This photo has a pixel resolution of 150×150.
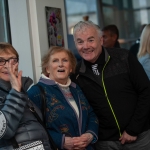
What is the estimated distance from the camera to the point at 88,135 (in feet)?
8.63

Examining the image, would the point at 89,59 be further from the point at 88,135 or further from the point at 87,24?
the point at 88,135

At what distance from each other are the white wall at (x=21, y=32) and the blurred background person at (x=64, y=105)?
0.77 metres

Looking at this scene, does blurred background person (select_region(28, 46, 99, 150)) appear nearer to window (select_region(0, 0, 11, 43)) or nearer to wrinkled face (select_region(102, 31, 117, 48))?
window (select_region(0, 0, 11, 43))

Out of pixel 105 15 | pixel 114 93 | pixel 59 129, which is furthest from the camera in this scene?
pixel 105 15

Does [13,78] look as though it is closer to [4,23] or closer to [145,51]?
[4,23]

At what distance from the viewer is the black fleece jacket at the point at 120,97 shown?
282 cm

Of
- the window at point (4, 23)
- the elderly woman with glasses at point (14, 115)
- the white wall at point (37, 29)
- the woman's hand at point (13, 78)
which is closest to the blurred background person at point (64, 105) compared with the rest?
the elderly woman with glasses at point (14, 115)

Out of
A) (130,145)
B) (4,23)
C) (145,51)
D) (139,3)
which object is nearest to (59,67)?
(130,145)

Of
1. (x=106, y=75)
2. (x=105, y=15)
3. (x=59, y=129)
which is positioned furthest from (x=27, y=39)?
(x=105, y=15)

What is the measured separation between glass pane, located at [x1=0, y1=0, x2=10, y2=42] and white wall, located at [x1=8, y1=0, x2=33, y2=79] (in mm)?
105

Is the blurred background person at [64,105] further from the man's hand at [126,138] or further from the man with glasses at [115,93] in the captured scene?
the man's hand at [126,138]

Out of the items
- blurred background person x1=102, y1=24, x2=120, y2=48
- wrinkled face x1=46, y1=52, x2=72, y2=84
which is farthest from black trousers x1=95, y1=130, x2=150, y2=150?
blurred background person x1=102, y1=24, x2=120, y2=48

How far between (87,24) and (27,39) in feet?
2.76

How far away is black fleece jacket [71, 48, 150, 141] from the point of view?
282 centimetres
